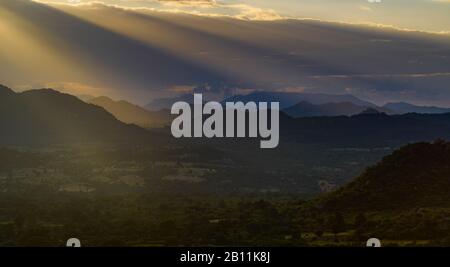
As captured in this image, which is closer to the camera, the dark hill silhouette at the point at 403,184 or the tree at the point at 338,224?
the tree at the point at 338,224

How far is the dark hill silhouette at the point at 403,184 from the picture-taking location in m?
146

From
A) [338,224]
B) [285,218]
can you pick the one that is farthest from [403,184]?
[338,224]

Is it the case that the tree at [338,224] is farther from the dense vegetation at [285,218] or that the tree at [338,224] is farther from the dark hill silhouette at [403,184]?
the dark hill silhouette at [403,184]

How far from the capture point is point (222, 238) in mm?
115125

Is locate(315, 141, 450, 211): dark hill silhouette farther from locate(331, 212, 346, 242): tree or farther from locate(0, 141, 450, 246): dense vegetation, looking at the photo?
locate(331, 212, 346, 242): tree

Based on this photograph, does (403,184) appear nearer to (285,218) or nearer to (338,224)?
(285,218)

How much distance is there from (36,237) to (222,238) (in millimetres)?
34146

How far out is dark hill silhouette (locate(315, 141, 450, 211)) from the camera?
146 meters

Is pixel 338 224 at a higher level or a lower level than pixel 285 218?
lower

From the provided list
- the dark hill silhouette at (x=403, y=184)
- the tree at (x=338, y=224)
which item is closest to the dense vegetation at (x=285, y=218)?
the tree at (x=338, y=224)

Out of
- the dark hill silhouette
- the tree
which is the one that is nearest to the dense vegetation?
the tree

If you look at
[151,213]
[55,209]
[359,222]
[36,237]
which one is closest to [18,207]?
[55,209]

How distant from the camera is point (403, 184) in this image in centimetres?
15300
